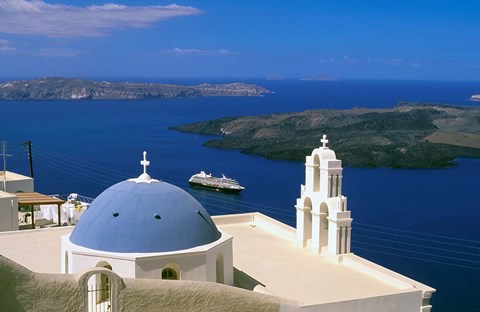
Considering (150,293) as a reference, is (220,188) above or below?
below

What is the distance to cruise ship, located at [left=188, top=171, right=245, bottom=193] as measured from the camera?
55.6 metres

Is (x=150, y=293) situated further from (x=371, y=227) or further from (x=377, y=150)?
(x=377, y=150)

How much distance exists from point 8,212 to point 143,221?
8856mm

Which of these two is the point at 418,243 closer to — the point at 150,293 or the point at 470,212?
the point at 470,212

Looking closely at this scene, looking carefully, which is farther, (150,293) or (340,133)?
(340,133)

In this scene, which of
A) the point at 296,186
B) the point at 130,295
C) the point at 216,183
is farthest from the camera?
the point at 296,186

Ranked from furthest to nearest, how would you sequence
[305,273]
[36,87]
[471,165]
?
[36,87]
[471,165]
[305,273]

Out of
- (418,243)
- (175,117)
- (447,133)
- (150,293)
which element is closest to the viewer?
(150,293)

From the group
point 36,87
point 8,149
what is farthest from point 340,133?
point 36,87

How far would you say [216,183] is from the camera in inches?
2217

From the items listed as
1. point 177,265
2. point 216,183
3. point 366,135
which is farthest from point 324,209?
point 366,135

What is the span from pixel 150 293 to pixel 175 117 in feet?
392

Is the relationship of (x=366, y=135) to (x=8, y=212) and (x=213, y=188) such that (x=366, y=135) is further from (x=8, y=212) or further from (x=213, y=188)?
(x=8, y=212)

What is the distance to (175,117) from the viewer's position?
129m
